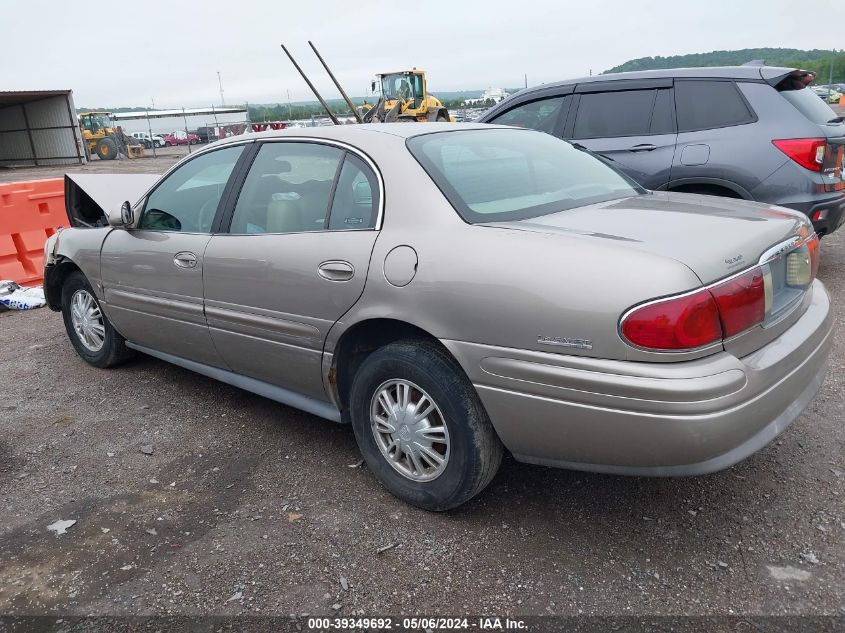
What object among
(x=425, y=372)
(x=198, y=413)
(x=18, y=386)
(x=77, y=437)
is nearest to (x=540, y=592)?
(x=425, y=372)

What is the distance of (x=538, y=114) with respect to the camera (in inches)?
270

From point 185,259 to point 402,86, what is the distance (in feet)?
81.8

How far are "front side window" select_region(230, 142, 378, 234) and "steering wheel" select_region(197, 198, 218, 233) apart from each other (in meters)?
0.21

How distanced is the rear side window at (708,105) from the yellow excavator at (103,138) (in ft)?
122

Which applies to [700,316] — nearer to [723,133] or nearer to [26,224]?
[723,133]

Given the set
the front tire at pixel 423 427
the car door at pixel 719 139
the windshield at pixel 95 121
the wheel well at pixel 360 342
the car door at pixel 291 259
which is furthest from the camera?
the windshield at pixel 95 121

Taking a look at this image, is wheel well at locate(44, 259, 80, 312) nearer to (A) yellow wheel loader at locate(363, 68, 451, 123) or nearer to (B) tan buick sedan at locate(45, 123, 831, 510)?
(B) tan buick sedan at locate(45, 123, 831, 510)

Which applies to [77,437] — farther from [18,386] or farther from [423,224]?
[423,224]

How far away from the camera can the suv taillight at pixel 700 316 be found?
218cm

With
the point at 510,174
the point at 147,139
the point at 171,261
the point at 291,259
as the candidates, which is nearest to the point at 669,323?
the point at 510,174

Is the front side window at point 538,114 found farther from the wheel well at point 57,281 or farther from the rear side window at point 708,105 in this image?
the wheel well at point 57,281

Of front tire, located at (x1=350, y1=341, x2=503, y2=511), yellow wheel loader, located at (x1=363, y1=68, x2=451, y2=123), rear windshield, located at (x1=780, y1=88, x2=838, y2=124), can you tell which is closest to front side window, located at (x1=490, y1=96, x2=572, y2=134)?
rear windshield, located at (x1=780, y1=88, x2=838, y2=124)

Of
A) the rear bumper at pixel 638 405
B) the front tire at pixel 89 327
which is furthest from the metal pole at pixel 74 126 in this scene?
the rear bumper at pixel 638 405

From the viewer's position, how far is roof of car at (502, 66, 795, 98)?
570 cm
